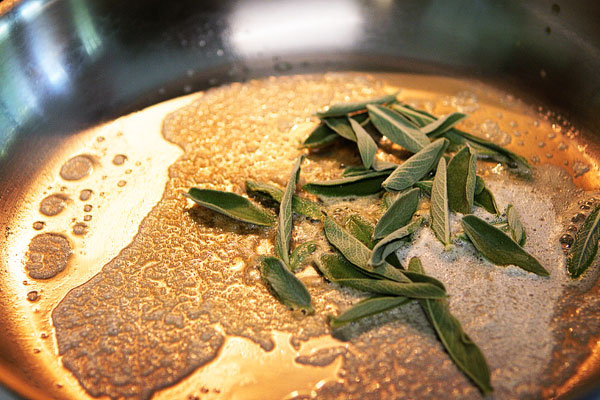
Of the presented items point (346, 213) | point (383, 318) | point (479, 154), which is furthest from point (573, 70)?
point (383, 318)

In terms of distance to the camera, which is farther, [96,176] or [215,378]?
[96,176]

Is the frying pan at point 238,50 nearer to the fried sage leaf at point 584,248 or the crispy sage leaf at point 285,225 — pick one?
the fried sage leaf at point 584,248

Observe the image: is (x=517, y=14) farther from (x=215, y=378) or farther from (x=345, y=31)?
(x=215, y=378)

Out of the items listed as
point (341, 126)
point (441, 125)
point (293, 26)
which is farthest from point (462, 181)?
point (293, 26)

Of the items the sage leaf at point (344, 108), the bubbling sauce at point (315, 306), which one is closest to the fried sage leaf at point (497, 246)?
the bubbling sauce at point (315, 306)

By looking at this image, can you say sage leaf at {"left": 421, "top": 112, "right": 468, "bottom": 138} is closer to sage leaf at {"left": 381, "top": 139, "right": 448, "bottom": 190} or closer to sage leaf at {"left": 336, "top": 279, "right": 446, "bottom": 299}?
sage leaf at {"left": 381, "top": 139, "right": 448, "bottom": 190}

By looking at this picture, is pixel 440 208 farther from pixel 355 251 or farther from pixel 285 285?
pixel 285 285

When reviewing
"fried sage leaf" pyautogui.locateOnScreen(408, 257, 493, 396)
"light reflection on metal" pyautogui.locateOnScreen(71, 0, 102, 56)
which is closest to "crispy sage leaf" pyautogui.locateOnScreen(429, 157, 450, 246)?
"fried sage leaf" pyautogui.locateOnScreen(408, 257, 493, 396)
